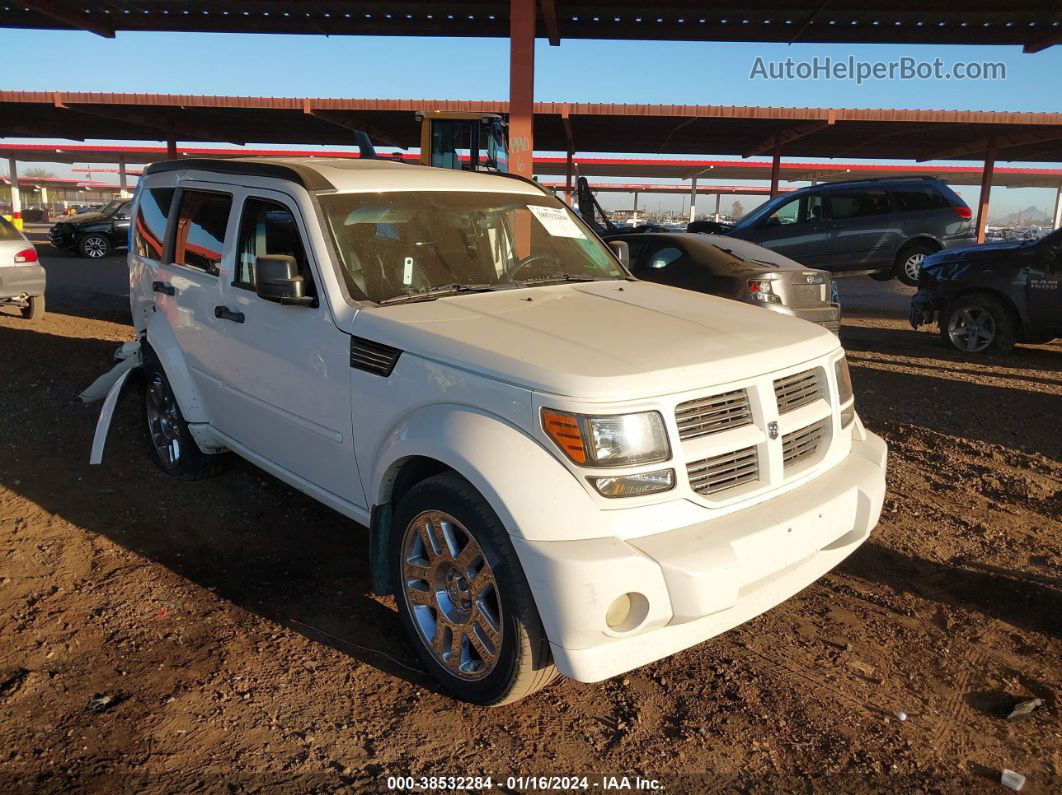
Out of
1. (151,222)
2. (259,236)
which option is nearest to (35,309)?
(151,222)

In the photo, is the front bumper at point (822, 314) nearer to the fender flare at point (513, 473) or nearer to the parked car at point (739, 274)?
the parked car at point (739, 274)

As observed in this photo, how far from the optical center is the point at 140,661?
3.18m

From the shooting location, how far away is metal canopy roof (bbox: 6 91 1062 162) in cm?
1889

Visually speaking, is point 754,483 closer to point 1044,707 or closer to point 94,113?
point 1044,707

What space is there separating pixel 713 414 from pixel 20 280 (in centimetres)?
1062

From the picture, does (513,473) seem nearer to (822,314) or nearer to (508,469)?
(508,469)

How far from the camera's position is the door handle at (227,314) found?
3979 millimetres

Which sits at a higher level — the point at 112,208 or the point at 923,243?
the point at 112,208

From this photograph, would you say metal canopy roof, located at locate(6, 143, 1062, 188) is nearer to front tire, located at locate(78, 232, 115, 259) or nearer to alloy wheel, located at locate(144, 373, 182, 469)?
front tire, located at locate(78, 232, 115, 259)

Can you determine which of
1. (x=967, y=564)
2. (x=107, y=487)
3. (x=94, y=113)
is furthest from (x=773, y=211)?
(x=94, y=113)

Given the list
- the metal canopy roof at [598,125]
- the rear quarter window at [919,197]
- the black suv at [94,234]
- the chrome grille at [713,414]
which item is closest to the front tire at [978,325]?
the rear quarter window at [919,197]

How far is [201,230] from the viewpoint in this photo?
14.9 feet

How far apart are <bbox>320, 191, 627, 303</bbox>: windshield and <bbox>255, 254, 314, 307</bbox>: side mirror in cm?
21

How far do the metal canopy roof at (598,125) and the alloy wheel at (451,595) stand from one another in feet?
55.0
